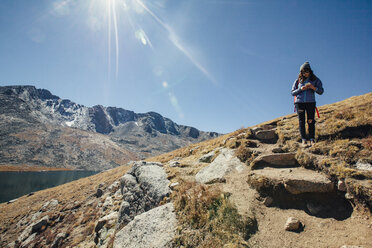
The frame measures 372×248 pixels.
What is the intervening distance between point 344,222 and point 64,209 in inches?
841

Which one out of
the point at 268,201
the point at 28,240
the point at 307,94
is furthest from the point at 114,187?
the point at 307,94

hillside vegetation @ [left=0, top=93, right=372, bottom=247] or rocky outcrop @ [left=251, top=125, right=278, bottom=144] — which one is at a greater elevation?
rocky outcrop @ [left=251, top=125, right=278, bottom=144]

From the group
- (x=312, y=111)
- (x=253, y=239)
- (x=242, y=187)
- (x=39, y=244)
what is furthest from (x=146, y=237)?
(x=39, y=244)

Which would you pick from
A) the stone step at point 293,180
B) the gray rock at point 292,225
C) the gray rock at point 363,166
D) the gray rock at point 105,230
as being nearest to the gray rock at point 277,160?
the stone step at point 293,180

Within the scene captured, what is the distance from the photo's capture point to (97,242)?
350 inches

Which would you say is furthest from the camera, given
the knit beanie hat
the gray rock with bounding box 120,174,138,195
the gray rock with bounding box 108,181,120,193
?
the gray rock with bounding box 108,181,120,193

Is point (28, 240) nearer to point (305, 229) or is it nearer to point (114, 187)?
point (114, 187)

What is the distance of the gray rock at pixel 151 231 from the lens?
225 inches

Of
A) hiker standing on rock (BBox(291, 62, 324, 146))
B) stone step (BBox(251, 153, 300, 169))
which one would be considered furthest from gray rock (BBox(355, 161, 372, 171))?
hiker standing on rock (BBox(291, 62, 324, 146))

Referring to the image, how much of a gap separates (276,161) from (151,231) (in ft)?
20.9

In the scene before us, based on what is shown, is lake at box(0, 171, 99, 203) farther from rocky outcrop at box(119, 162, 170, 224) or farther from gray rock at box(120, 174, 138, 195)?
rocky outcrop at box(119, 162, 170, 224)

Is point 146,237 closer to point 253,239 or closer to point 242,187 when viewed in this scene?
point 253,239

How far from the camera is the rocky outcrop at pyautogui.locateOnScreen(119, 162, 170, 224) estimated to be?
8.71 metres

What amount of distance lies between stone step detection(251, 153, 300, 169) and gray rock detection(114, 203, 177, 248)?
4.63m
